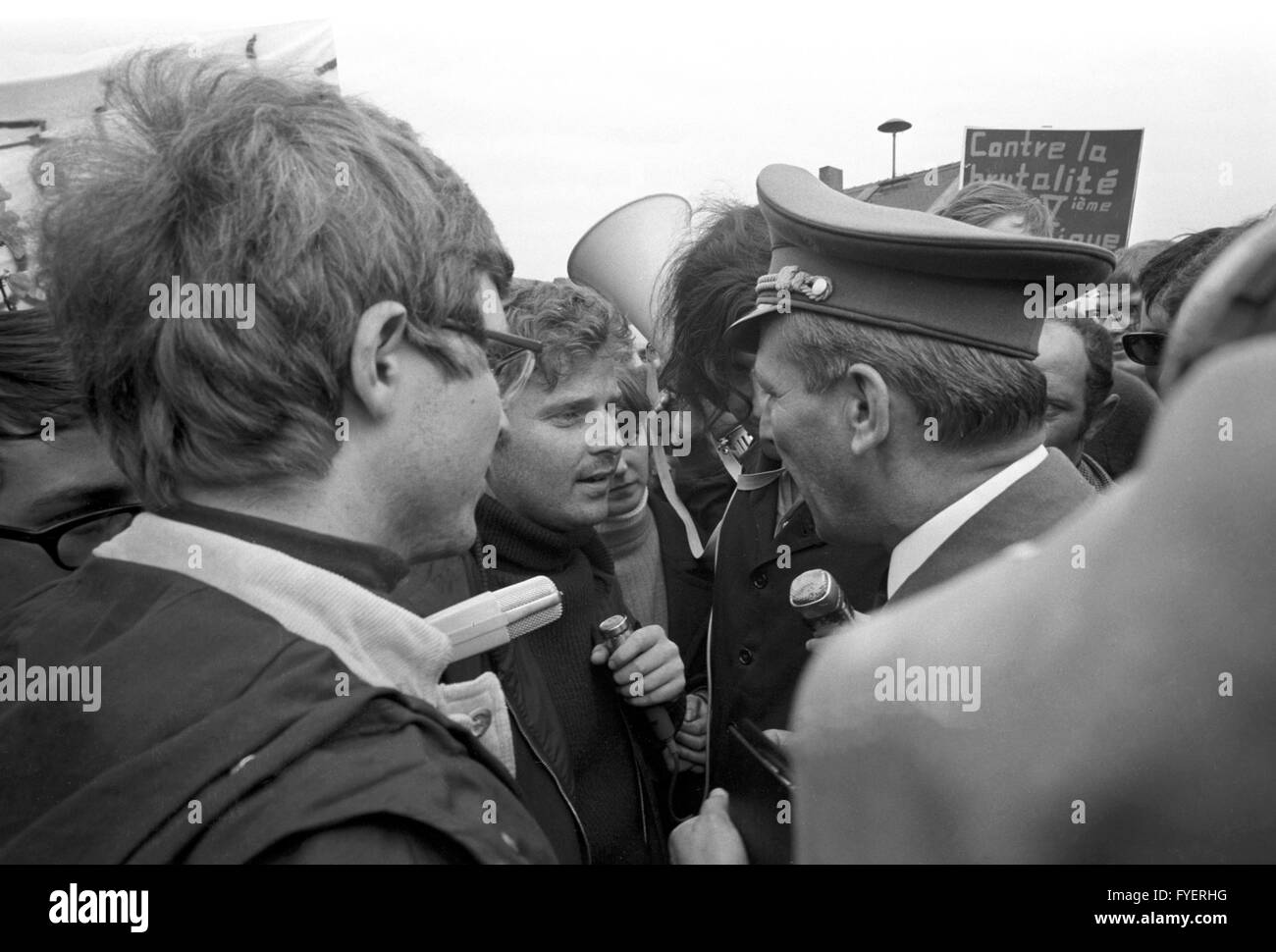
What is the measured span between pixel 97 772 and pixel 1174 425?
3.07 ft

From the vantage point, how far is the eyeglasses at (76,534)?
5.46 feet

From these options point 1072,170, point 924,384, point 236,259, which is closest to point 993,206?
point 1072,170

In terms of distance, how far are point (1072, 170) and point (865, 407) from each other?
60.9 inches

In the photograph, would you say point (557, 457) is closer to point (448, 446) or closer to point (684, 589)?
point (684, 589)

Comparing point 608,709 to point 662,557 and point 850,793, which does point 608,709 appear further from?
point 850,793

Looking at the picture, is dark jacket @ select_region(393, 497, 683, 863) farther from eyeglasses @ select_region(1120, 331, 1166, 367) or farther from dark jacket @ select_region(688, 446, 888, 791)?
eyeglasses @ select_region(1120, 331, 1166, 367)

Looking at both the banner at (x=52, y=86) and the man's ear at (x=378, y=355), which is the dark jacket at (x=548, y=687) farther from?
the banner at (x=52, y=86)

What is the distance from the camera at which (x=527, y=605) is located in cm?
173

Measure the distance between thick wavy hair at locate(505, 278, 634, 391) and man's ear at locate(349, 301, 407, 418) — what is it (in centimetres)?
111

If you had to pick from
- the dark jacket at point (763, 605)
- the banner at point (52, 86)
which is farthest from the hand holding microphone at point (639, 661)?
the banner at point (52, 86)

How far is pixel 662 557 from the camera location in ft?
9.63

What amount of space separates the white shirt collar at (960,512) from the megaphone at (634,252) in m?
1.17

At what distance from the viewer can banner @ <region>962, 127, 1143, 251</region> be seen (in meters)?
2.44

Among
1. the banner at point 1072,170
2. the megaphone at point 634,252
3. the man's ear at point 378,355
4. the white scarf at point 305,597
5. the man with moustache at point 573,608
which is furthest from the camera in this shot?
the megaphone at point 634,252
